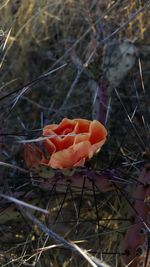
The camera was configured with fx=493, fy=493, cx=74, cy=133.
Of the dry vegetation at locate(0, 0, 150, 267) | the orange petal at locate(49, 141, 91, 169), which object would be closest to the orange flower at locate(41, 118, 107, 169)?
the orange petal at locate(49, 141, 91, 169)

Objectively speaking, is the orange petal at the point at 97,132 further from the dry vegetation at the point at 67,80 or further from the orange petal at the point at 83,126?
the dry vegetation at the point at 67,80

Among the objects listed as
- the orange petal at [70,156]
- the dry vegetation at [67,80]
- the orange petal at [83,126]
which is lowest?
the dry vegetation at [67,80]

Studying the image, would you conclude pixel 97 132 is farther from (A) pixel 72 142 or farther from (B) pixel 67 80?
(B) pixel 67 80

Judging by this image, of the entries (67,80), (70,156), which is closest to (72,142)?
(70,156)

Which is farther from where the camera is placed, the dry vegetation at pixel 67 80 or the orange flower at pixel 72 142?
the dry vegetation at pixel 67 80

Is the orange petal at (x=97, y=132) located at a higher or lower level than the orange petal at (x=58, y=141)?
lower

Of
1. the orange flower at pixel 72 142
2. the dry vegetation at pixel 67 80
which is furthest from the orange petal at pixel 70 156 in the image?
the dry vegetation at pixel 67 80
